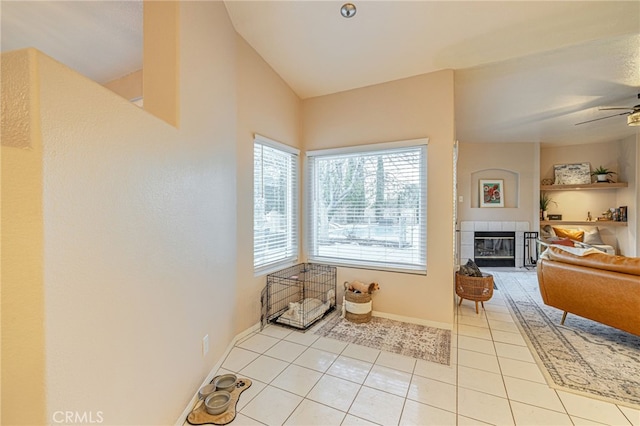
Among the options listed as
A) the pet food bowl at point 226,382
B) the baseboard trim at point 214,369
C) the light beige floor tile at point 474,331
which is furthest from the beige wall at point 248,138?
the light beige floor tile at point 474,331

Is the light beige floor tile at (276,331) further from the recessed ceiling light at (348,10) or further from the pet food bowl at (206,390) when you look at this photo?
the recessed ceiling light at (348,10)

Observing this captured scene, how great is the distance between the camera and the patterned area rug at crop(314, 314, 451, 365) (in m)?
2.43

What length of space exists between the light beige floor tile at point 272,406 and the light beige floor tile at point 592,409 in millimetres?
1790

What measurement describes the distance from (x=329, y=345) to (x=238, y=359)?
837 millimetres

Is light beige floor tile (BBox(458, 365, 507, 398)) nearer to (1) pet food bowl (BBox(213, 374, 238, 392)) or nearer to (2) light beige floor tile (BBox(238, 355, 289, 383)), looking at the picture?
(2) light beige floor tile (BBox(238, 355, 289, 383))

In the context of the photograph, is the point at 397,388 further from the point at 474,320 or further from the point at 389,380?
the point at 474,320

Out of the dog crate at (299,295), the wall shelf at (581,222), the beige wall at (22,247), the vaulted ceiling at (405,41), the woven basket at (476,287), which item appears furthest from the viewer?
the wall shelf at (581,222)

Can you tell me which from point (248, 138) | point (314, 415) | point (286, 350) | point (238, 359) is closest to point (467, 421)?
point (314, 415)

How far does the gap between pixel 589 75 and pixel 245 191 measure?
410 cm

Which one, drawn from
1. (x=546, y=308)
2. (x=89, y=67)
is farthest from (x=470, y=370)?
(x=89, y=67)

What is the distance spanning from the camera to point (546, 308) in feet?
11.3

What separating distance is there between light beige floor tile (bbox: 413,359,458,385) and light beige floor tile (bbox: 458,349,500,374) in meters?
0.15

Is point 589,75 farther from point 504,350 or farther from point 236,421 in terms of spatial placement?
point 236,421

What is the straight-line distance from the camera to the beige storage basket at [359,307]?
302 centimetres
